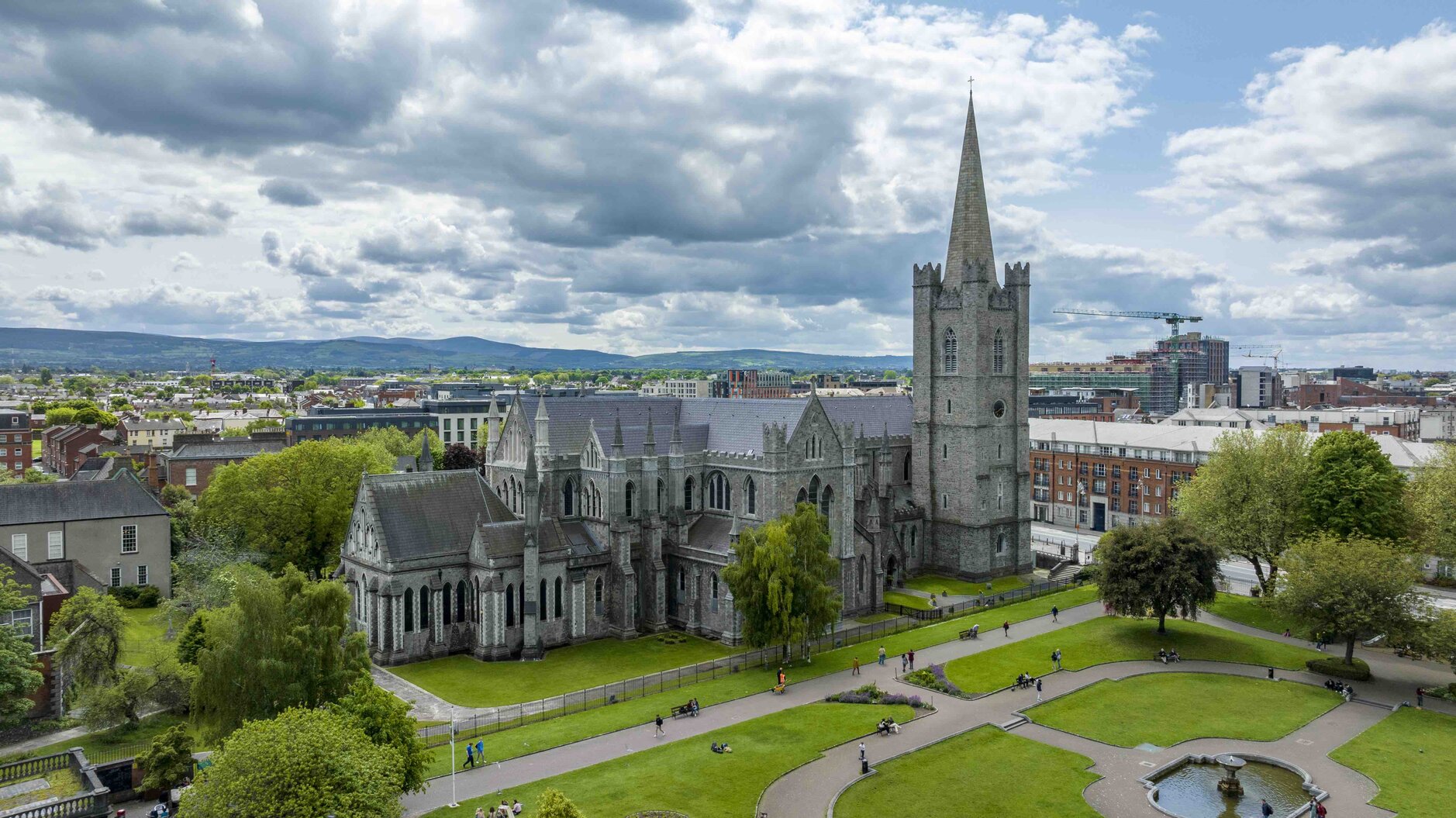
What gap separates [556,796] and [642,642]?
32682 millimetres

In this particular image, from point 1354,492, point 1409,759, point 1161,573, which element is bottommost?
point 1409,759

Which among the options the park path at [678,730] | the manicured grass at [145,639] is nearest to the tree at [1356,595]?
the park path at [678,730]

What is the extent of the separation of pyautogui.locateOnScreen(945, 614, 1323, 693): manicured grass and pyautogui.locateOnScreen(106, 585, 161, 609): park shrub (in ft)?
189

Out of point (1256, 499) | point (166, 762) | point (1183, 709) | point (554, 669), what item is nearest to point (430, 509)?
point (554, 669)

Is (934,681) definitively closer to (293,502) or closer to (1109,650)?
(1109,650)

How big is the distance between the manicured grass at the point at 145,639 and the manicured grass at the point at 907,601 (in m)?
46.3

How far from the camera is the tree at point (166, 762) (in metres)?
34.4

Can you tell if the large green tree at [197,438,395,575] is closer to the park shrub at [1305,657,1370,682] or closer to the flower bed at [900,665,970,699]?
the flower bed at [900,665,970,699]

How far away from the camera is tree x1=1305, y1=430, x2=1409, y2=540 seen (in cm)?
6284

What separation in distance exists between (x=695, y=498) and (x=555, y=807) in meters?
40.3

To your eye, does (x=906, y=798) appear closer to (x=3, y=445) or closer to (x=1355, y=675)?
(x=1355, y=675)

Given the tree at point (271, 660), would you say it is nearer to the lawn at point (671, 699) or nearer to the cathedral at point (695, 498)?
the lawn at point (671, 699)

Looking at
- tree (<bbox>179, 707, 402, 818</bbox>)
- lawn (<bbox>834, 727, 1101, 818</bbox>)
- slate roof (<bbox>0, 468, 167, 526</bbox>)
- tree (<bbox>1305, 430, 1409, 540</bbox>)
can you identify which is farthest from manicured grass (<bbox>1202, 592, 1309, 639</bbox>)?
slate roof (<bbox>0, 468, 167, 526</bbox>)

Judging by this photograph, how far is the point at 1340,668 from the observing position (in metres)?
50.4
